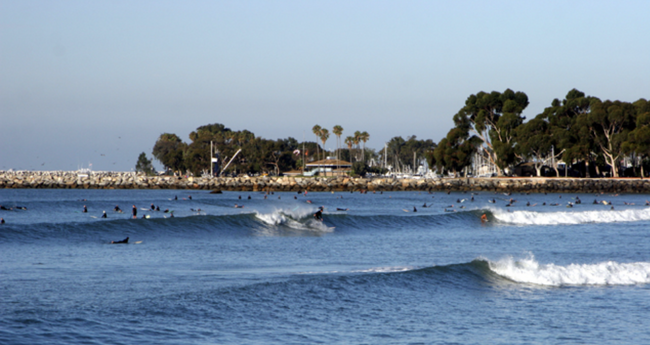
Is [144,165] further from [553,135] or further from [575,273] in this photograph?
[575,273]

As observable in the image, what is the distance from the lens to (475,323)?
13242 millimetres

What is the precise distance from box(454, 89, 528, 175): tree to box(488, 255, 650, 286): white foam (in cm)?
8596

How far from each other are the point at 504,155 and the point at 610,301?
298 feet

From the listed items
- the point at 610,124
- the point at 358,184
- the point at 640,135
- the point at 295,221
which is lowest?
the point at 295,221

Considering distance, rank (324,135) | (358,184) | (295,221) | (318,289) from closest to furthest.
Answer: (318,289), (295,221), (358,184), (324,135)

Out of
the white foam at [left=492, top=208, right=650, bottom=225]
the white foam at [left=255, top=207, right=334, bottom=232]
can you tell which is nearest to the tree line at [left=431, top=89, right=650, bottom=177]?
the white foam at [left=492, top=208, right=650, bottom=225]

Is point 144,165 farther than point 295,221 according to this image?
Yes

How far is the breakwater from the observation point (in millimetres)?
94188

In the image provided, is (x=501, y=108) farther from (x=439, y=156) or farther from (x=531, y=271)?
(x=531, y=271)

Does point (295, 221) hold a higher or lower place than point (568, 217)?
higher

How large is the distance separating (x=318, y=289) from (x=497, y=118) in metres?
103

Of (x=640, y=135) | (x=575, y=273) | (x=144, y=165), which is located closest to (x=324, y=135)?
(x=144, y=165)

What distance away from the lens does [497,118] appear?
112 metres

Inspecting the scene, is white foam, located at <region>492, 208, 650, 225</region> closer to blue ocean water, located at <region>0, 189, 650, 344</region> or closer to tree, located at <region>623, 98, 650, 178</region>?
blue ocean water, located at <region>0, 189, 650, 344</region>
